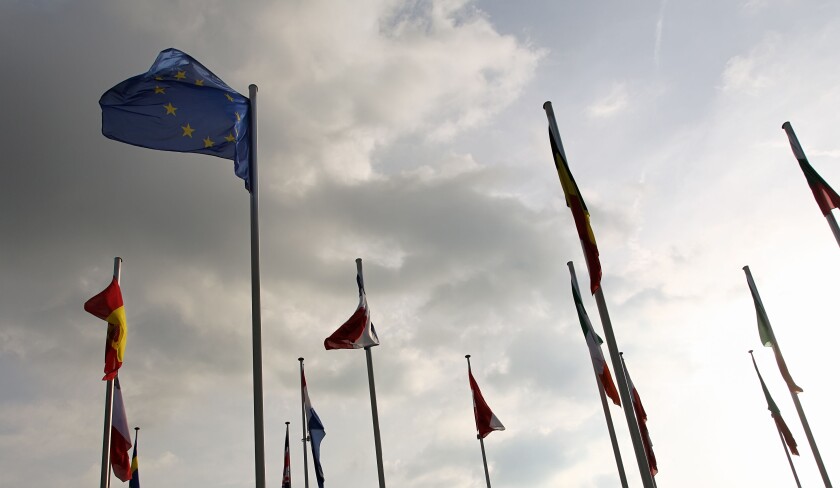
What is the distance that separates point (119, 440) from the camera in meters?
22.4

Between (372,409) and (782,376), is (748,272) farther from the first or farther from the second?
(372,409)

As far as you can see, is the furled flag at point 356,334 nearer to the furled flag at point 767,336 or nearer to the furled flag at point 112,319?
the furled flag at point 112,319

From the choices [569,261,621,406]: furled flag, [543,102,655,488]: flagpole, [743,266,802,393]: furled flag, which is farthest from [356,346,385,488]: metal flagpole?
[743,266,802,393]: furled flag

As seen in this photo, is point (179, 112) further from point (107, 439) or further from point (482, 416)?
point (482, 416)

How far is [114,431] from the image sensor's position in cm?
2250

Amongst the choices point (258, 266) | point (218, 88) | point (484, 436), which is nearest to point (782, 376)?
point (484, 436)

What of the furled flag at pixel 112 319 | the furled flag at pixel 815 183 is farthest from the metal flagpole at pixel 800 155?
the furled flag at pixel 112 319

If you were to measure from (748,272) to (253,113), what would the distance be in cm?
2320

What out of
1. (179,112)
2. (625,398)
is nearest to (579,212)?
(625,398)

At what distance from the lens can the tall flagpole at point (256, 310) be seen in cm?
1236

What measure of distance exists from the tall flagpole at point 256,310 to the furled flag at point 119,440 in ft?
37.1

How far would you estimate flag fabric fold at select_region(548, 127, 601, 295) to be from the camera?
15.0 meters

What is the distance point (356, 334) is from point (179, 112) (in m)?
10.8

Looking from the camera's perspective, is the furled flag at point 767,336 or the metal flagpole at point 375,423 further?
the furled flag at point 767,336
